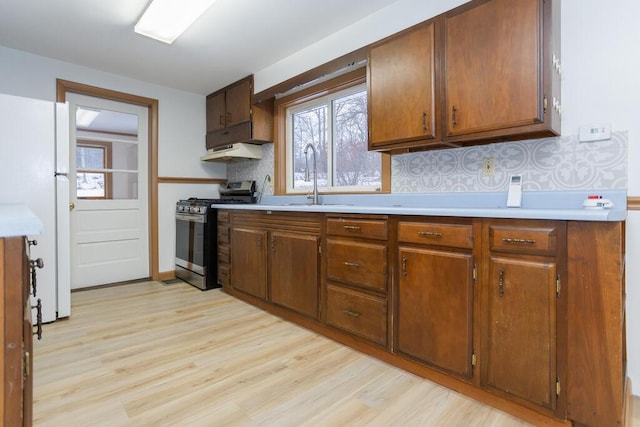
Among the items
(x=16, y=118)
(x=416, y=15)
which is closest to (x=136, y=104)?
(x=16, y=118)

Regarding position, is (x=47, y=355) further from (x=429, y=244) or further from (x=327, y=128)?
(x=327, y=128)

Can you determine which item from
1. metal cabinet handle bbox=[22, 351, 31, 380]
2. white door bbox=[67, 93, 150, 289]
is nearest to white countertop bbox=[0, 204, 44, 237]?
metal cabinet handle bbox=[22, 351, 31, 380]

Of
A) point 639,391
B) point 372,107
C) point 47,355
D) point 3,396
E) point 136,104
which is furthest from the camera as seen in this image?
point 136,104

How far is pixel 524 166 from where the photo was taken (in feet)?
6.41

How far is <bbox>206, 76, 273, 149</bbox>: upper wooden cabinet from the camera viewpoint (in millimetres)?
3625

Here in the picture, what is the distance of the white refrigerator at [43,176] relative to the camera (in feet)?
7.75

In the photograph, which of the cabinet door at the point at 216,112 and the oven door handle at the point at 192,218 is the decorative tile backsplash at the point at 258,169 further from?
the oven door handle at the point at 192,218

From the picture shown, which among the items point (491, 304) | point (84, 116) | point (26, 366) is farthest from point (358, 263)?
point (84, 116)

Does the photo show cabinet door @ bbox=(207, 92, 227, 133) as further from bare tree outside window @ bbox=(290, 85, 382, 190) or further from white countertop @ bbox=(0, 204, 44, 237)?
white countertop @ bbox=(0, 204, 44, 237)

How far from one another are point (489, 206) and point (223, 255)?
250cm

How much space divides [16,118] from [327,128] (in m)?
2.35

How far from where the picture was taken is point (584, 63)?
69.5 inches

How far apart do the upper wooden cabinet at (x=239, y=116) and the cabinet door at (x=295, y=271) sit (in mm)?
1398

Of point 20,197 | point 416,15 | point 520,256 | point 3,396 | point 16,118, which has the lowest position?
point 3,396
